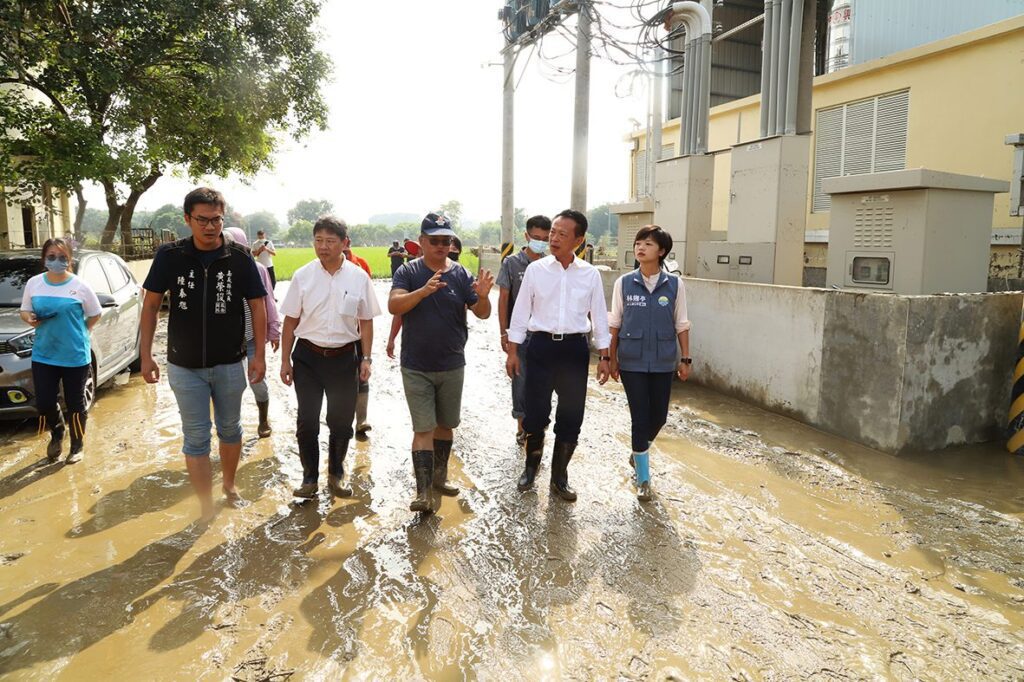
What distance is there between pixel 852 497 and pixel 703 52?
7.63 m

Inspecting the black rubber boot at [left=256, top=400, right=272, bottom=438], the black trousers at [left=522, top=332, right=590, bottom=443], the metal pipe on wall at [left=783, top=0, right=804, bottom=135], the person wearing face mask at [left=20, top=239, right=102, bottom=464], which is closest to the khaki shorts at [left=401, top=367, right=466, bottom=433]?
the black trousers at [left=522, top=332, right=590, bottom=443]

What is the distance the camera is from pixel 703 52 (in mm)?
10148

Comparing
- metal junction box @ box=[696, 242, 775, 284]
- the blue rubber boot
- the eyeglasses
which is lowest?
the blue rubber boot

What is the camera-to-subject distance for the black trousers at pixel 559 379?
4.59 meters

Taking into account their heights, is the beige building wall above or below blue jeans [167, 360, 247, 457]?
above

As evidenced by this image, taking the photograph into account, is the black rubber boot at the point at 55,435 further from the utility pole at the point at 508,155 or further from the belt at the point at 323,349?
the utility pole at the point at 508,155

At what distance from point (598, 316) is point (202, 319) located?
2519mm

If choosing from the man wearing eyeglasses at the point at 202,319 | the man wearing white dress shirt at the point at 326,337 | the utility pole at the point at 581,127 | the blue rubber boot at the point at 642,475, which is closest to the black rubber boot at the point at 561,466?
the blue rubber boot at the point at 642,475

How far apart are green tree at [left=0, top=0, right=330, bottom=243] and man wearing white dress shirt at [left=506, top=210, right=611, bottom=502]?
1041 cm

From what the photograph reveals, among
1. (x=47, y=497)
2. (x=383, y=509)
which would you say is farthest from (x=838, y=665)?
(x=47, y=497)

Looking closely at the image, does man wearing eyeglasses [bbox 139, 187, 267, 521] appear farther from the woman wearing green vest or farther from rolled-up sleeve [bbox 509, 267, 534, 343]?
the woman wearing green vest

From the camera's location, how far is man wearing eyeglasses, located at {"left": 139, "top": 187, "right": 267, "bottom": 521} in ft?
13.0

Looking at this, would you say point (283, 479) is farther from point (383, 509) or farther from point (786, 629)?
point (786, 629)

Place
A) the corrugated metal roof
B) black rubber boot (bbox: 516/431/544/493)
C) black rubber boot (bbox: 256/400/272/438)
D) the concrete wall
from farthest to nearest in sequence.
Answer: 1. the corrugated metal roof
2. black rubber boot (bbox: 256/400/272/438)
3. the concrete wall
4. black rubber boot (bbox: 516/431/544/493)
